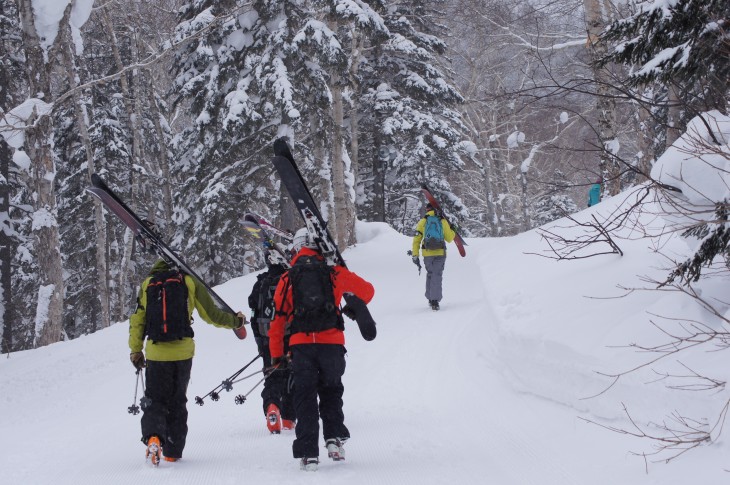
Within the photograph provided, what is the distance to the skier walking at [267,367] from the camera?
673 cm

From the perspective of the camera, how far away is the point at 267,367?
23.1 feet

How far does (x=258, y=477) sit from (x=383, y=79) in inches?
868

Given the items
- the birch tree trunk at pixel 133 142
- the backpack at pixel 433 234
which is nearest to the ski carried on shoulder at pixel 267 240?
the backpack at pixel 433 234

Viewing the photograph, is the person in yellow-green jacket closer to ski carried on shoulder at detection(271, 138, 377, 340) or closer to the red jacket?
the red jacket

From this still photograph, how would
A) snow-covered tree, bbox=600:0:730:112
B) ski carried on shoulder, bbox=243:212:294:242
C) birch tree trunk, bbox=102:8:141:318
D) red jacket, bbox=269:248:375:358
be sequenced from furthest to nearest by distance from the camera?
birch tree trunk, bbox=102:8:141:318 < ski carried on shoulder, bbox=243:212:294:242 < red jacket, bbox=269:248:375:358 < snow-covered tree, bbox=600:0:730:112

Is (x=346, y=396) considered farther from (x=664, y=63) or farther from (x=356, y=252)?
(x=356, y=252)

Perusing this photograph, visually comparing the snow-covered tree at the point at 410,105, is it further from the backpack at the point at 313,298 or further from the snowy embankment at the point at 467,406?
the backpack at the point at 313,298

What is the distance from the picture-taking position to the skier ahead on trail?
42.9 ft

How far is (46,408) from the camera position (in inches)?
383

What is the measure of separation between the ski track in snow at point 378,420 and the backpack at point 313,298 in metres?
1.12

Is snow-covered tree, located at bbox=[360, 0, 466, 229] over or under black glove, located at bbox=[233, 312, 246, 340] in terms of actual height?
over

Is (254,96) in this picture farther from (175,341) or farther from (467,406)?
(175,341)

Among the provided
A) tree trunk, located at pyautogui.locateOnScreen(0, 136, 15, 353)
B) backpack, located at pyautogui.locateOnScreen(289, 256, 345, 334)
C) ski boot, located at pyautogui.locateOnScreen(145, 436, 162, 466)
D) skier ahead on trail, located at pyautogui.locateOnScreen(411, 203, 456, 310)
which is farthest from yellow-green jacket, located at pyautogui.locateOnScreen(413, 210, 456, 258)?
Result: tree trunk, located at pyautogui.locateOnScreen(0, 136, 15, 353)

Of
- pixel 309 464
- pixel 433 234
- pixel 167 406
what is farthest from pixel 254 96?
pixel 309 464
